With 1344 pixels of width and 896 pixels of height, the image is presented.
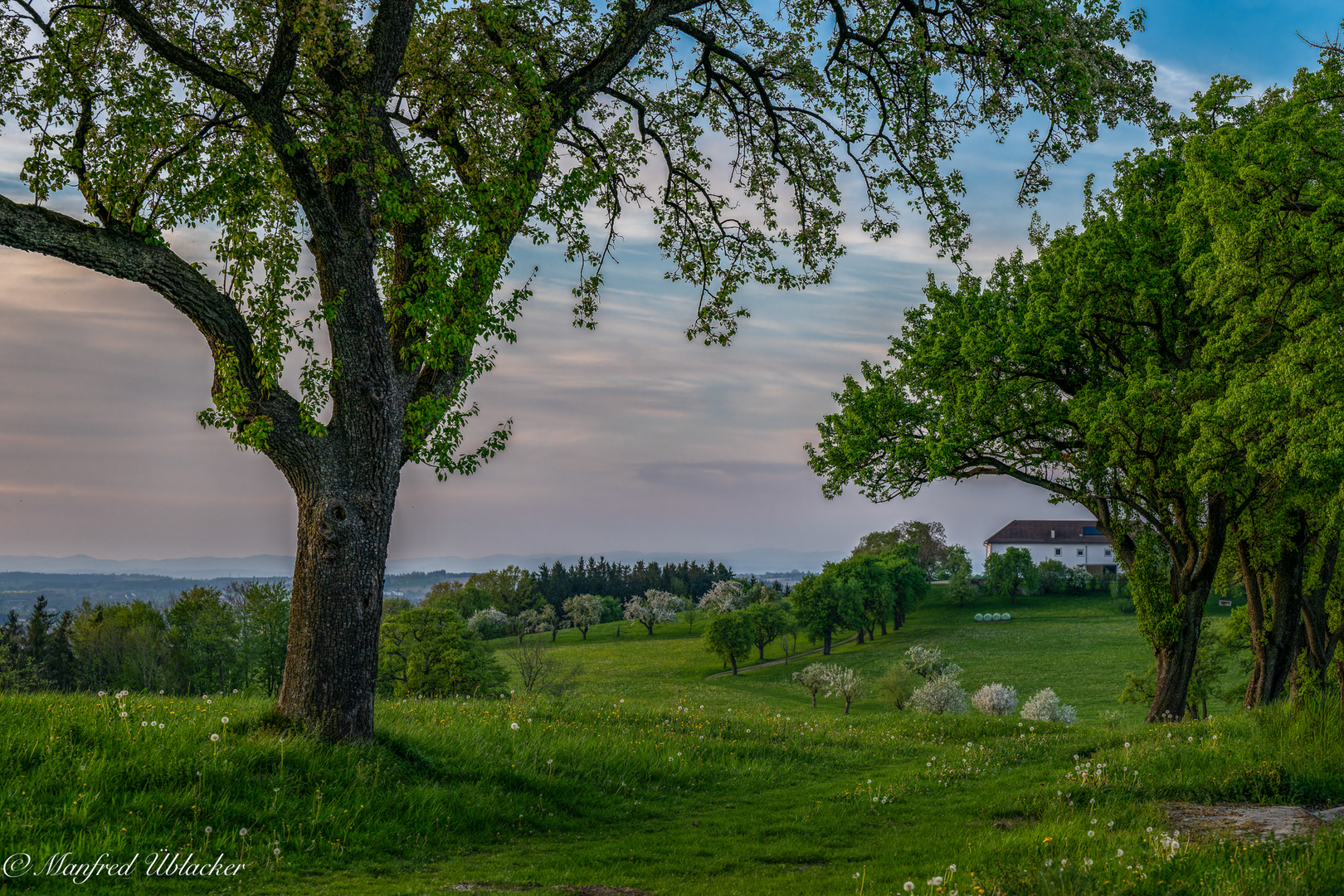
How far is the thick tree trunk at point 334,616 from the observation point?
10047mm

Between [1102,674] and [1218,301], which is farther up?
[1218,301]

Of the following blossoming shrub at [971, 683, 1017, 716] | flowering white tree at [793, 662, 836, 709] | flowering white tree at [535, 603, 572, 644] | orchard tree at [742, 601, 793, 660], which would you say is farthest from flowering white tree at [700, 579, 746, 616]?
blossoming shrub at [971, 683, 1017, 716]

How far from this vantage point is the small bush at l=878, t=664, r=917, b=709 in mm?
54062

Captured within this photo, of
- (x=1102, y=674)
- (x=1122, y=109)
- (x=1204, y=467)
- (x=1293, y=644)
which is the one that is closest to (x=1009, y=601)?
(x=1102, y=674)

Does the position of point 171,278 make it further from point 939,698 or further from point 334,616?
point 939,698

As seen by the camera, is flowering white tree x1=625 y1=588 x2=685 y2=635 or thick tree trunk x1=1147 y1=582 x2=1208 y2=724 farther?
flowering white tree x1=625 y1=588 x2=685 y2=635

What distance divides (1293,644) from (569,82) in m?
23.9

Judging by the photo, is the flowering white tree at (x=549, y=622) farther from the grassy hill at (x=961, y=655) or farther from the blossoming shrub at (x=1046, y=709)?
the blossoming shrub at (x=1046, y=709)

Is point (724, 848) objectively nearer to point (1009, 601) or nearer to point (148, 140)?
point (148, 140)

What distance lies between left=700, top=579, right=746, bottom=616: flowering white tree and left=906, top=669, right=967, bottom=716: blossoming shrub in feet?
181

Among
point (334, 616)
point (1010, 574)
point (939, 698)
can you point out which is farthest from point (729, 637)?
point (334, 616)

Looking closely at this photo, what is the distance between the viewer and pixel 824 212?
16.5 m

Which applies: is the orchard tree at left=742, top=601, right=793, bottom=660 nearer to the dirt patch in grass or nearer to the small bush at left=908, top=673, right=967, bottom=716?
the small bush at left=908, top=673, right=967, bottom=716

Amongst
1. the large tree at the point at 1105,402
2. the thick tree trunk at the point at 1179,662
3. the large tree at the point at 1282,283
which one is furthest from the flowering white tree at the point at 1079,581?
the large tree at the point at 1282,283
